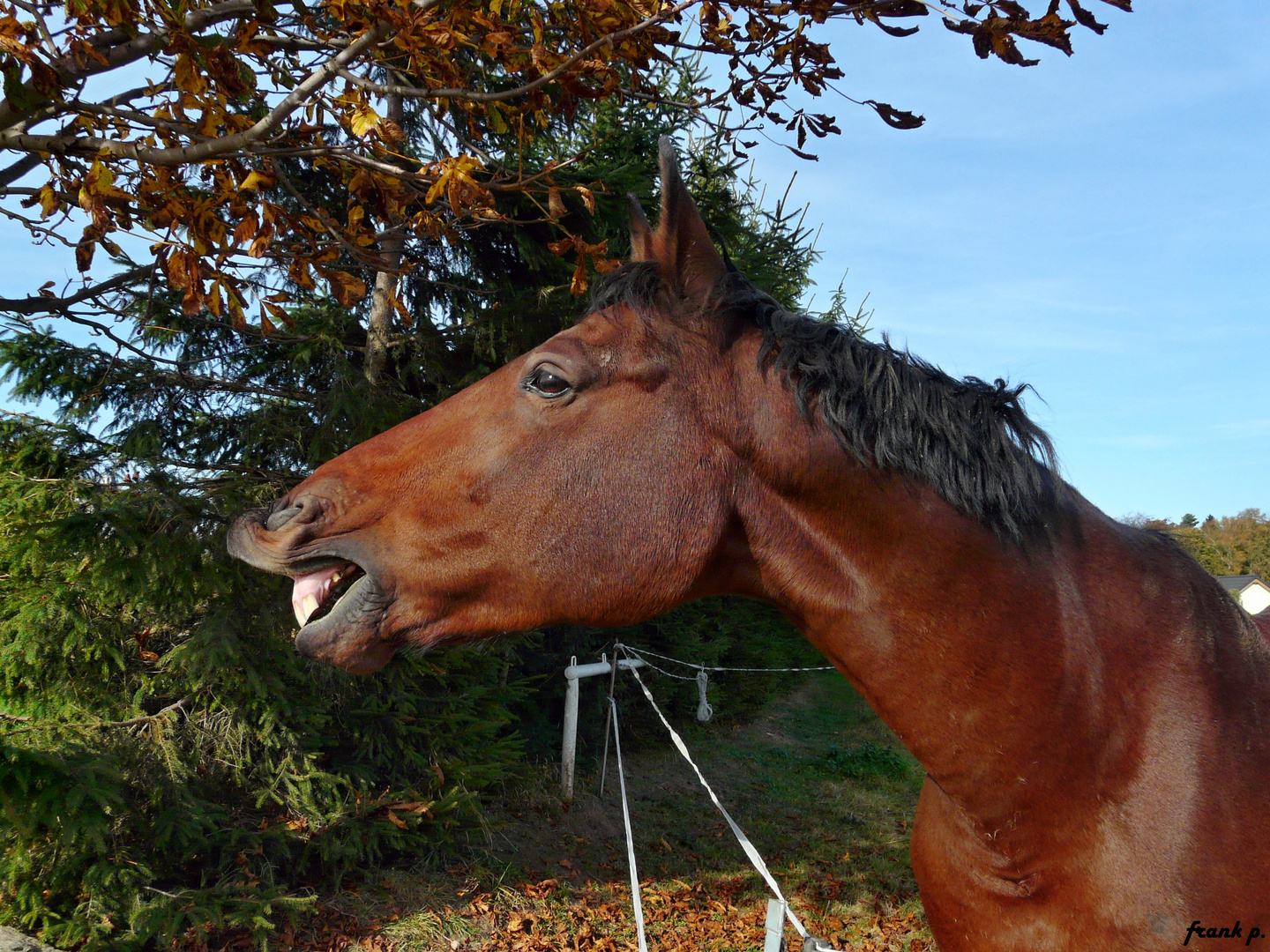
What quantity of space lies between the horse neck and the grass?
12.9 feet

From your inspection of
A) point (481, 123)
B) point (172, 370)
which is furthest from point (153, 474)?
point (481, 123)

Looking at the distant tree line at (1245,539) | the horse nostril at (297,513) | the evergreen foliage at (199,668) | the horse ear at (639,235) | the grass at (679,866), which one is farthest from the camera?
the distant tree line at (1245,539)

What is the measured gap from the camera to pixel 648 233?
2.15 metres

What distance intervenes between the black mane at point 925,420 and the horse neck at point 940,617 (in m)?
0.05

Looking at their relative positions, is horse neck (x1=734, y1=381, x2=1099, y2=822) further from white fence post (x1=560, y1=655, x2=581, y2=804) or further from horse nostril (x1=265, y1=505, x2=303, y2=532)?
white fence post (x1=560, y1=655, x2=581, y2=804)

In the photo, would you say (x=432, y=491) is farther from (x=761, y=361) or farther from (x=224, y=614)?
(x=224, y=614)

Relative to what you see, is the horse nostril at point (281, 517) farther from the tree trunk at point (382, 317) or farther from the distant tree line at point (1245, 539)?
the distant tree line at point (1245, 539)

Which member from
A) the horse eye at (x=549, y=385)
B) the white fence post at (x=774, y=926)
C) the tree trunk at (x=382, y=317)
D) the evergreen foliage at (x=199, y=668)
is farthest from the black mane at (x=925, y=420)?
the tree trunk at (x=382, y=317)

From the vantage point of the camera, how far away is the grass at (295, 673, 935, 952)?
15.9 ft

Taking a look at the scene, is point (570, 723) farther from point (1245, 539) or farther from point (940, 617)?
point (1245, 539)

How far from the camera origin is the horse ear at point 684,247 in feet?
6.39

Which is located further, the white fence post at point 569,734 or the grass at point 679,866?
the white fence post at point 569,734

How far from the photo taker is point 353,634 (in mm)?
1787

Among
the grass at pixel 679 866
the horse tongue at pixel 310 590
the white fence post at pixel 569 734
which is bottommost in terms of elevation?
the grass at pixel 679 866
